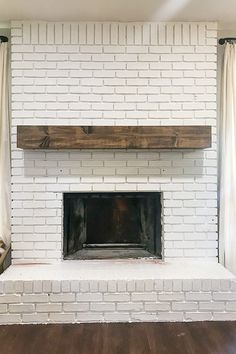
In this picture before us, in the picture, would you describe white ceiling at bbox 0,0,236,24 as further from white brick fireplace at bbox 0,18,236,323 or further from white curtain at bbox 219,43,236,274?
white curtain at bbox 219,43,236,274

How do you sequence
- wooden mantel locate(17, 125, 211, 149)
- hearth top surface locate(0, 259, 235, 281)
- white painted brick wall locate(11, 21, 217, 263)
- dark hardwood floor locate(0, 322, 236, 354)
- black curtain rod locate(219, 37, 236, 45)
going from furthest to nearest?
1. black curtain rod locate(219, 37, 236, 45)
2. white painted brick wall locate(11, 21, 217, 263)
3. wooden mantel locate(17, 125, 211, 149)
4. hearth top surface locate(0, 259, 235, 281)
5. dark hardwood floor locate(0, 322, 236, 354)

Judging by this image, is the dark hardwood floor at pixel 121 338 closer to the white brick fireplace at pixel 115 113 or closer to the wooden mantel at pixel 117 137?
the white brick fireplace at pixel 115 113

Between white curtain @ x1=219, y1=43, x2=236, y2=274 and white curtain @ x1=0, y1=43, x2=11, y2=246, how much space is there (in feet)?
6.19

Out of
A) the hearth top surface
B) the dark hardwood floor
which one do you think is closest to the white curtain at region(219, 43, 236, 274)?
the hearth top surface

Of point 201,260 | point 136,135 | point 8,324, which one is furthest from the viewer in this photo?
point 201,260

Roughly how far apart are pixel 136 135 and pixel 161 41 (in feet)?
2.86

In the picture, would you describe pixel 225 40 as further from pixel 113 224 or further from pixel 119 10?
pixel 113 224

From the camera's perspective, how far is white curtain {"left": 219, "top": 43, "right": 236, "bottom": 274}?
3.14 metres

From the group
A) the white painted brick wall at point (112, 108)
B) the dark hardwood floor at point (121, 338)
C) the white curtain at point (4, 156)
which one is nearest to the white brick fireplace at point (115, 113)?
the white painted brick wall at point (112, 108)

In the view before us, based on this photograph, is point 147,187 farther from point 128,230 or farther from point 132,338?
point 132,338

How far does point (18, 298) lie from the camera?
2.64 metres

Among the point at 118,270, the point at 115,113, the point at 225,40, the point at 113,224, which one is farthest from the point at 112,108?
the point at 118,270

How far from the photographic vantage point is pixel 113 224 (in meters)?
3.27

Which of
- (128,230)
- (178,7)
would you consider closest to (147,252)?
(128,230)
